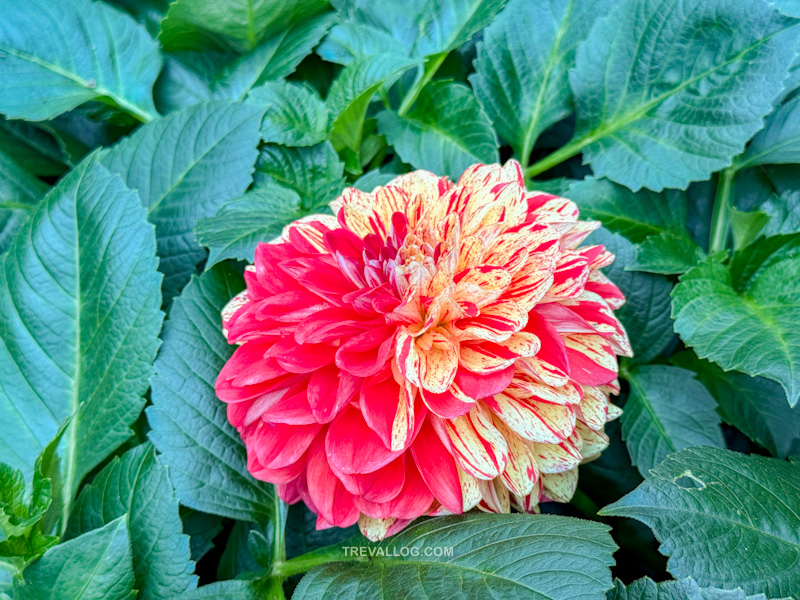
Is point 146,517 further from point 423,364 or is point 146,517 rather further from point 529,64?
point 529,64

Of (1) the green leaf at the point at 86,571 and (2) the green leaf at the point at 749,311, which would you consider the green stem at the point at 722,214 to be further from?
(1) the green leaf at the point at 86,571

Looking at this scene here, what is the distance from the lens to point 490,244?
1.44 ft

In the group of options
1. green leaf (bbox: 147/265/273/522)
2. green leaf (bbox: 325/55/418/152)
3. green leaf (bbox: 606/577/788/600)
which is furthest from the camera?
green leaf (bbox: 325/55/418/152)

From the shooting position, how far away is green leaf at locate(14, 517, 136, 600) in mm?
436

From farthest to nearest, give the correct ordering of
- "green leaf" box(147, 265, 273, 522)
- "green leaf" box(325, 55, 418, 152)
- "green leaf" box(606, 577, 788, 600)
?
"green leaf" box(325, 55, 418, 152)
"green leaf" box(147, 265, 273, 522)
"green leaf" box(606, 577, 788, 600)

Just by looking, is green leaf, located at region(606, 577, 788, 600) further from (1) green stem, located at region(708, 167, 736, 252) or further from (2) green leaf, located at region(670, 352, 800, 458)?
(1) green stem, located at region(708, 167, 736, 252)

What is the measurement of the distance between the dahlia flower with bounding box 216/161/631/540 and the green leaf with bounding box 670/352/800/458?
20cm

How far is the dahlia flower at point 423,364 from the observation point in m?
0.40

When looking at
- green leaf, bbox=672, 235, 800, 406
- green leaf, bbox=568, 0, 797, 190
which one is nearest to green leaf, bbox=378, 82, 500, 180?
green leaf, bbox=568, 0, 797, 190

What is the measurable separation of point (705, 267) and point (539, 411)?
24 centimetres

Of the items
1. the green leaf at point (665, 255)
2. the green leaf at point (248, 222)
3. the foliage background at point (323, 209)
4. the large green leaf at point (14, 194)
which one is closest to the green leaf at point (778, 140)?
the foliage background at point (323, 209)

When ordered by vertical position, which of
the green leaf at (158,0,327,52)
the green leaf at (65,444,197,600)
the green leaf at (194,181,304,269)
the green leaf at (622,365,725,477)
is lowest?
the green leaf at (65,444,197,600)

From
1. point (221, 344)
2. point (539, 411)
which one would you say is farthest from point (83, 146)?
point (539, 411)

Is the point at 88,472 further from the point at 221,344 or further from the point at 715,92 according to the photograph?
the point at 715,92
